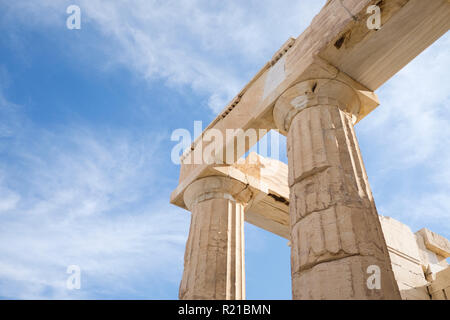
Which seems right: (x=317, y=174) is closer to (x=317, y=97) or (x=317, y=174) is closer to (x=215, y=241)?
(x=317, y=97)

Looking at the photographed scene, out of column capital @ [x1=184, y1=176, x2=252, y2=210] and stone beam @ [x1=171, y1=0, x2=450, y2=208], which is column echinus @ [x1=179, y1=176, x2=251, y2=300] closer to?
column capital @ [x1=184, y1=176, x2=252, y2=210]

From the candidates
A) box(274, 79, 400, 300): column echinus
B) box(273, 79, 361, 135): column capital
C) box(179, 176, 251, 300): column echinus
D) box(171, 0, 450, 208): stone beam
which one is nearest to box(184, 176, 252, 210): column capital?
box(179, 176, 251, 300): column echinus

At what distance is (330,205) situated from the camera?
6.33 m

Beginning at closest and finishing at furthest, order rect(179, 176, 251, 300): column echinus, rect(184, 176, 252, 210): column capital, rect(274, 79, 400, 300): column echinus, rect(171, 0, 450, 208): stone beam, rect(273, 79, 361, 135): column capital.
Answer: rect(274, 79, 400, 300): column echinus, rect(171, 0, 450, 208): stone beam, rect(273, 79, 361, 135): column capital, rect(179, 176, 251, 300): column echinus, rect(184, 176, 252, 210): column capital

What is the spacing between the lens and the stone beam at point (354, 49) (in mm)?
7477

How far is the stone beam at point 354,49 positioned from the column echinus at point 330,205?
1.29 feet

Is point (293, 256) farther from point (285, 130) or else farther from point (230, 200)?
point (230, 200)

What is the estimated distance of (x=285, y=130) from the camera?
9141 millimetres

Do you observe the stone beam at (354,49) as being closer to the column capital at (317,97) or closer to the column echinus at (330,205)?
the column capital at (317,97)

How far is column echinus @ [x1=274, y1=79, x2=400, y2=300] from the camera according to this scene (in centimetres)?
545

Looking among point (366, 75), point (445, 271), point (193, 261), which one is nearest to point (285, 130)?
point (366, 75)

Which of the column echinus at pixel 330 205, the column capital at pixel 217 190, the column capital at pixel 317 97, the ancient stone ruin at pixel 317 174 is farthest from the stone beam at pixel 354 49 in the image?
the column capital at pixel 217 190

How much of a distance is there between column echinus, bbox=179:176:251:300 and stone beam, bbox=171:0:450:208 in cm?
236

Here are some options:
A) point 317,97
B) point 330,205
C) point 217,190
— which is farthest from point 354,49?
point 217,190
